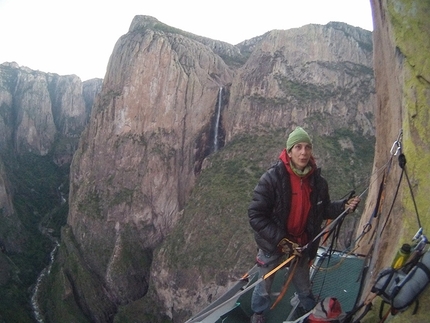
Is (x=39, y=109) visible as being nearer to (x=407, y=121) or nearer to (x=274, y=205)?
(x=274, y=205)

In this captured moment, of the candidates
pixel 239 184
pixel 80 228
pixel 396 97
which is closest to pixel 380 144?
pixel 396 97

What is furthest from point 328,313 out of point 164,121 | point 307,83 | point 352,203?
point 164,121

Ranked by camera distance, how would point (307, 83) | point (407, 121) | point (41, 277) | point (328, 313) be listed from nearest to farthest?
point (328, 313), point (407, 121), point (307, 83), point (41, 277)

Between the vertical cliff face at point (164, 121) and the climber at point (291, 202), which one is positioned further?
the vertical cliff face at point (164, 121)

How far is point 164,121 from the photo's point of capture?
5941cm

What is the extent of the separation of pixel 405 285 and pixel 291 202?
161cm

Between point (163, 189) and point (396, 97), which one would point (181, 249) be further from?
point (396, 97)

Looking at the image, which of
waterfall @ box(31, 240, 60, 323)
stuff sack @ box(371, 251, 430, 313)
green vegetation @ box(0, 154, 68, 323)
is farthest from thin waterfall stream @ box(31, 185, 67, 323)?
stuff sack @ box(371, 251, 430, 313)

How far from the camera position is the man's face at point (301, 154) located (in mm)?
4242

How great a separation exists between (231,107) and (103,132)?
2172cm

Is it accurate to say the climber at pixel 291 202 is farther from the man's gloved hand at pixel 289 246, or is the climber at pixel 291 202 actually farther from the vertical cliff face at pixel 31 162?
the vertical cliff face at pixel 31 162

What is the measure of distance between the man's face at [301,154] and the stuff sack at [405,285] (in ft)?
5.11

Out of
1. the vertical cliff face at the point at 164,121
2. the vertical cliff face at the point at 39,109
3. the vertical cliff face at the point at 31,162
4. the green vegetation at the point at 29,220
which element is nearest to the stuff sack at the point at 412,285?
the vertical cliff face at the point at 164,121

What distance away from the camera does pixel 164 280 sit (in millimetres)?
42812
